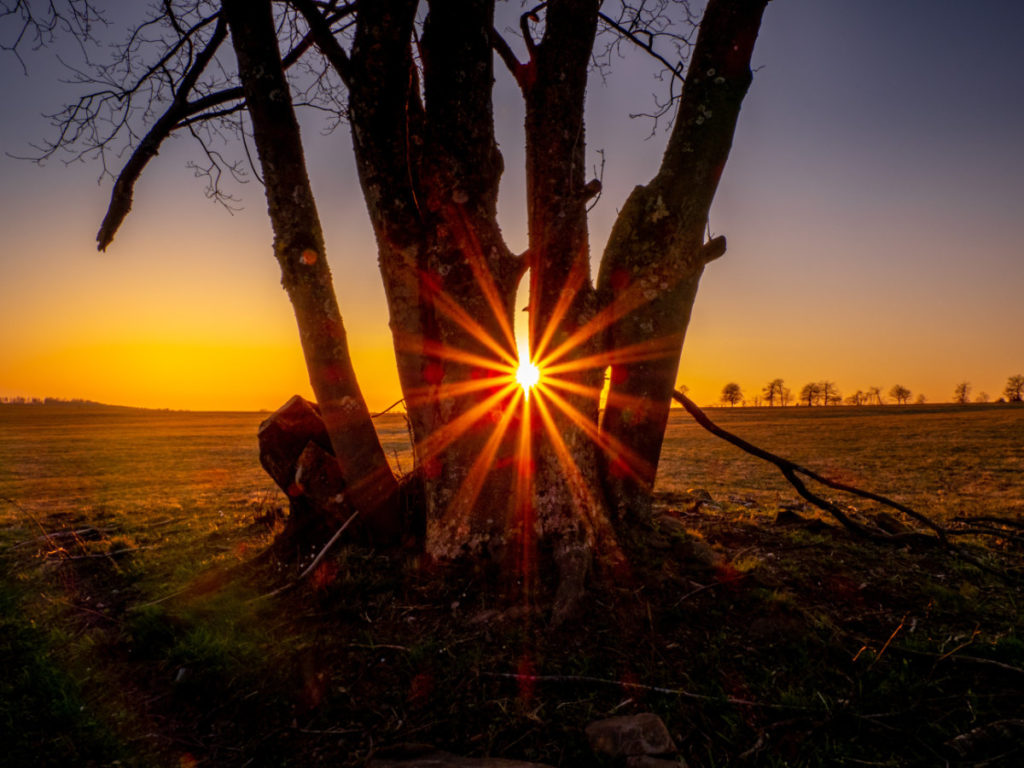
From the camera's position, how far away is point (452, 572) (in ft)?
10.3

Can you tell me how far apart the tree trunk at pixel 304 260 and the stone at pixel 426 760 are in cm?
182

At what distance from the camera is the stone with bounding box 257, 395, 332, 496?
4289mm

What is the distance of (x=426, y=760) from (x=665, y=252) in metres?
3.33

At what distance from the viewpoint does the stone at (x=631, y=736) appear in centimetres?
186

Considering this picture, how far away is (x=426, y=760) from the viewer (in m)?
1.91

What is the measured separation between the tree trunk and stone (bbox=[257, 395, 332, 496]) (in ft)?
2.65

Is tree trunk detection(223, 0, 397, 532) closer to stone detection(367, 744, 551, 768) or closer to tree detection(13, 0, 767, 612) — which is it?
tree detection(13, 0, 767, 612)

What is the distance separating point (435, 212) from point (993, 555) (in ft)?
18.3

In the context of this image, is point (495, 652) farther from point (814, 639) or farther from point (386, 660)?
point (814, 639)

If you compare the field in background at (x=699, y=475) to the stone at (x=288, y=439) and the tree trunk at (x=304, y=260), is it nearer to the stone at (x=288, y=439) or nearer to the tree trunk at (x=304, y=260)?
the stone at (x=288, y=439)

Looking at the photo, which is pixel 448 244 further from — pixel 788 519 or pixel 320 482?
pixel 788 519

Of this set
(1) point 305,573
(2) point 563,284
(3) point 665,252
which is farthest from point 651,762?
(3) point 665,252

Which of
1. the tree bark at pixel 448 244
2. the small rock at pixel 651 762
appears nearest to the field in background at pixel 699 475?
the tree bark at pixel 448 244

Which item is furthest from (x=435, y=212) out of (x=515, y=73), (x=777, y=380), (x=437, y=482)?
(x=777, y=380)
